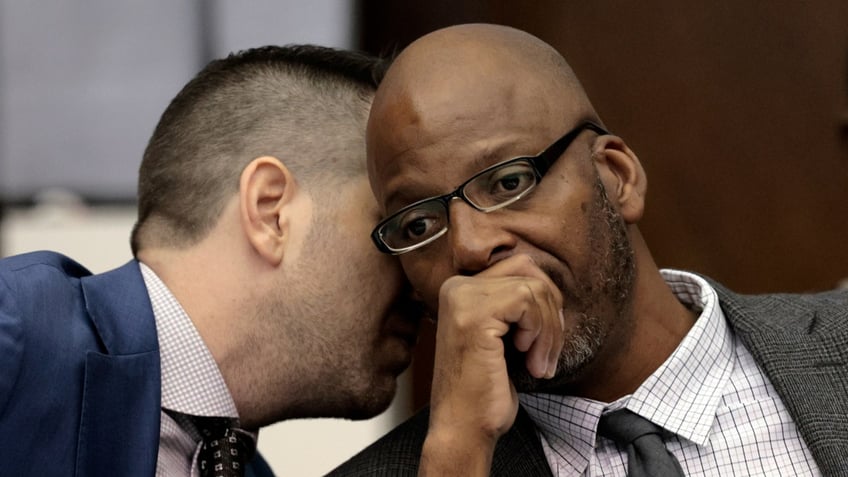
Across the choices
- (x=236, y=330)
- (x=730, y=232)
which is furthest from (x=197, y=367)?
(x=730, y=232)

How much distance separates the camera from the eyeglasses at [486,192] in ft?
6.82

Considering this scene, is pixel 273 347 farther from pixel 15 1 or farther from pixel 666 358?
pixel 15 1

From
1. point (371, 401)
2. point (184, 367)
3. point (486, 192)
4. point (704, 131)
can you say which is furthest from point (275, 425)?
point (486, 192)

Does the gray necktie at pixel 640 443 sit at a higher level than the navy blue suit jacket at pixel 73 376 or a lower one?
lower

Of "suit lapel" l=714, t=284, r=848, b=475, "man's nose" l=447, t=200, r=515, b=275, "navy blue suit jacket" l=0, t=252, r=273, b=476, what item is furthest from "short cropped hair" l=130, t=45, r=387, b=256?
"suit lapel" l=714, t=284, r=848, b=475

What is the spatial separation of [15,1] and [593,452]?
11.6 ft

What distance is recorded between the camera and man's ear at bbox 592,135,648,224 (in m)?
2.22

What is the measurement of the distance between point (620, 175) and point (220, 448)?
0.86 m

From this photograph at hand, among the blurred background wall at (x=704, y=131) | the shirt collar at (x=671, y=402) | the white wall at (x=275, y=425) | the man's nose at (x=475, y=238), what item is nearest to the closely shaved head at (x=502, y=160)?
the man's nose at (x=475, y=238)

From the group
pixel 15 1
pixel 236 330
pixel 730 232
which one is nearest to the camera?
pixel 236 330

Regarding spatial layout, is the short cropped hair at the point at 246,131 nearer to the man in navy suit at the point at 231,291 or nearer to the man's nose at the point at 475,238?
the man in navy suit at the point at 231,291

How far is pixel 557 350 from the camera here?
204 centimetres

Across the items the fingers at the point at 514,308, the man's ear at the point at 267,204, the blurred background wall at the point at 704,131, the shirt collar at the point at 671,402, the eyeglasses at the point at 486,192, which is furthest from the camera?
the blurred background wall at the point at 704,131

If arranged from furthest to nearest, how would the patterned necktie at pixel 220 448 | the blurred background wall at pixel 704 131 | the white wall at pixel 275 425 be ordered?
1. the white wall at pixel 275 425
2. the blurred background wall at pixel 704 131
3. the patterned necktie at pixel 220 448
